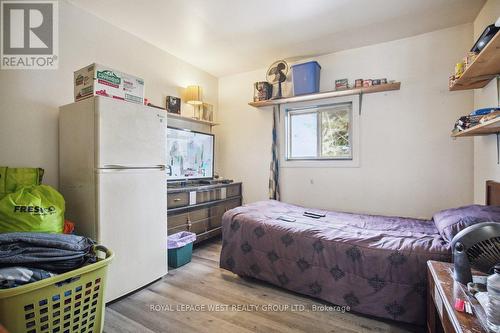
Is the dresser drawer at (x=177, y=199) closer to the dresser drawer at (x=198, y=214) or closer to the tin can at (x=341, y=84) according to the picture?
the dresser drawer at (x=198, y=214)

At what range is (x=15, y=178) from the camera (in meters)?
1.72

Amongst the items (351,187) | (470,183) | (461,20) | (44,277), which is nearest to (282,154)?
(351,187)

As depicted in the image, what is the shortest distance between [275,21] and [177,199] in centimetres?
215

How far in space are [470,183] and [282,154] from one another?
2097 mm

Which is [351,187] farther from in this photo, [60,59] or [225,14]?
[60,59]

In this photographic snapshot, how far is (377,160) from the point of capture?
112 inches

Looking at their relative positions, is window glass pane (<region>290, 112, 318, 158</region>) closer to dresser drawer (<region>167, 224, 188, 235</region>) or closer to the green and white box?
dresser drawer (<region>167, 224, 188, 235</region>)

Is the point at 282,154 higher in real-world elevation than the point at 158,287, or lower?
higher

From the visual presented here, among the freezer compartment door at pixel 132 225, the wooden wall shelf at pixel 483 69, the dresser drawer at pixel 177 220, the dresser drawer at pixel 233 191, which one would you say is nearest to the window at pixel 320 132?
the dresser drawer at pixel 233 191

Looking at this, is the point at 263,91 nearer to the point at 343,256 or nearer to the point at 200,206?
the point at 200,206

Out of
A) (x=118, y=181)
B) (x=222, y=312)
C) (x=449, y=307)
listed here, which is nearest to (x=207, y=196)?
(x=118, y=181)

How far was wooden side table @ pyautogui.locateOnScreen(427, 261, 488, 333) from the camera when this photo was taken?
0.83m

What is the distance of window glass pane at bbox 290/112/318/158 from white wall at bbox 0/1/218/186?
2139 millimetres

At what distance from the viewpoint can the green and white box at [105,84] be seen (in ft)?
5.92
